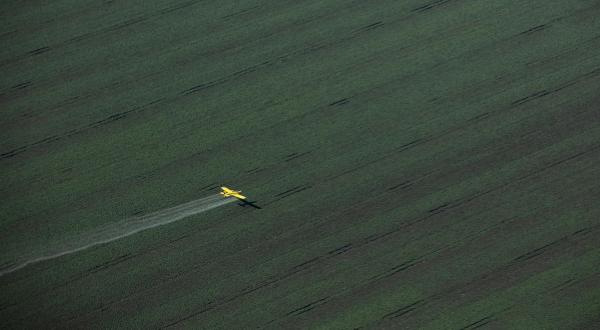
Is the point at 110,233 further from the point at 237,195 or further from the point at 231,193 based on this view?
the point at 237,195

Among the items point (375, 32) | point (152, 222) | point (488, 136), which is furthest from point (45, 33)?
point (488, 136)

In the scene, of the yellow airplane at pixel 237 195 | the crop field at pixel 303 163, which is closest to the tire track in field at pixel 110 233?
the crop field at pixel 303 163

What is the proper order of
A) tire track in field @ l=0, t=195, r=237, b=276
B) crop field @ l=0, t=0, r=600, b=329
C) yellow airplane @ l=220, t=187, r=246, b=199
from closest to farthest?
crop field @ l=0, t=0, r=600, b=329
tire track in field @ l=0, t=195, r=237, b=276
yellow airplane @ l=220, t=187, r=246, b=199

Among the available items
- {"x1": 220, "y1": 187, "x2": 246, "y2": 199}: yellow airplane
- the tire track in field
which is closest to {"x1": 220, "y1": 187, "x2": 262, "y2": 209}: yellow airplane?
{"x1": 220, "y1": 187, "x2": 246, "y2": 199}: yellow airplane

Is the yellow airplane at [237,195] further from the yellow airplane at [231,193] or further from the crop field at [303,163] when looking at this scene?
the crop field at [303,163]

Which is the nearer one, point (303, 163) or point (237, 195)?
point (237, 195)

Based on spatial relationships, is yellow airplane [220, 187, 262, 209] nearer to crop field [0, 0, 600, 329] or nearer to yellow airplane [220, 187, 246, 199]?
yellow airplane [220, 187, 246, 199]

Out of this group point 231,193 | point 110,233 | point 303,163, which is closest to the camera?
point 110,233

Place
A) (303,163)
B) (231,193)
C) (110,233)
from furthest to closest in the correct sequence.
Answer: (303,163)
(231,193)
(110,233)

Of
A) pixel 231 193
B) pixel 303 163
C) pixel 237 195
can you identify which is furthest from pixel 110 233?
pixel 303 163
